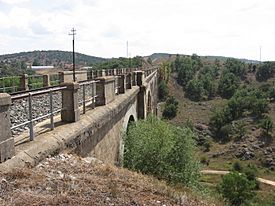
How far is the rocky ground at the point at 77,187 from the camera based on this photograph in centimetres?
586

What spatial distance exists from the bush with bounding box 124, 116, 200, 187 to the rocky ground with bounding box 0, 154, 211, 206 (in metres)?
7.29

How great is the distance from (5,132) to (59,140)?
5.71 ft

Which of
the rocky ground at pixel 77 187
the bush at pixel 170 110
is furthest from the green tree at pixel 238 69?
the rocky ground at pixel 77 187

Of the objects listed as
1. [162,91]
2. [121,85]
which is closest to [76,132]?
[121,85]

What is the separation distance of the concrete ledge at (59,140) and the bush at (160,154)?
393 cm

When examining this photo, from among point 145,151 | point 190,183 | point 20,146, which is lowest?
point 190,183

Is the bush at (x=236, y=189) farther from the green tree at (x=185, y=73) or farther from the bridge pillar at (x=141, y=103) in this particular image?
the green tree at (x=185, y=73)

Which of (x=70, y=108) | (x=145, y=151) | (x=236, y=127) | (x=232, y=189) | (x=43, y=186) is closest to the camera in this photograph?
(x=43, y=186)

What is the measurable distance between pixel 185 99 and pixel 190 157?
91729 mm

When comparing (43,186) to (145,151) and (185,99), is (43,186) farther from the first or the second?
(185,99)

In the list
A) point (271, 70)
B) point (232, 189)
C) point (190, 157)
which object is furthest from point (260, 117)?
point (190, 157)

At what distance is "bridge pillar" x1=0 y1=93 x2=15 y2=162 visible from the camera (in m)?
6.26

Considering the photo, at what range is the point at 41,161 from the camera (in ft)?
23.6

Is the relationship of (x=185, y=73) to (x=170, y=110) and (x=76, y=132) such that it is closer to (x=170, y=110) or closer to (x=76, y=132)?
(x=170, y=110)
